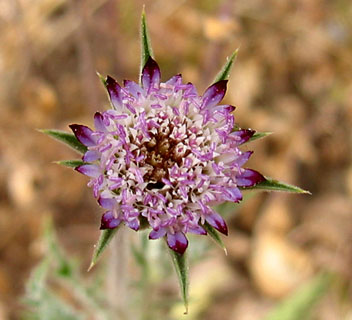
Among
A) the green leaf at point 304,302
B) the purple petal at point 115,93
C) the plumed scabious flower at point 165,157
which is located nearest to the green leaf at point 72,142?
the plumed scabious flower at point 165,157

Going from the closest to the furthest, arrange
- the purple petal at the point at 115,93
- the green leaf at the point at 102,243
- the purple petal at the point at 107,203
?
the green leaf at the point at 102,243
the purple petal at the point at 107,203
the purple petal at the point at 115,93

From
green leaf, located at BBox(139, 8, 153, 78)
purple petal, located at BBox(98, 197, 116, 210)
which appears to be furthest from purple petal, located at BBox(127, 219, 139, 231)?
green leaf, located at BBox(139, 8, 153, 78)

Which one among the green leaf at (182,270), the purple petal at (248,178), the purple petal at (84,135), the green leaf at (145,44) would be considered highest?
the green leaf at (145,44)

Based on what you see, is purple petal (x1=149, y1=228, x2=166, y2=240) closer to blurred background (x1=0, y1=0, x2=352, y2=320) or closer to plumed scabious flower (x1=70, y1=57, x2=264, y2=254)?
plumed scabious flower (x1=70, y1=57, x2=264, y2=254)

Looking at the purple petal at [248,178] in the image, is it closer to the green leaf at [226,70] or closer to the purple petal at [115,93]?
the green leaf at [226,70]

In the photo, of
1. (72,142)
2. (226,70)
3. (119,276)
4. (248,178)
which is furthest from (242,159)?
(119,276)

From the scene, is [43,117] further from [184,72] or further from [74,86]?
[184,72]

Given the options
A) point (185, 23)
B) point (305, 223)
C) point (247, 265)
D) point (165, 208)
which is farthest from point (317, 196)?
point (165, 208)
